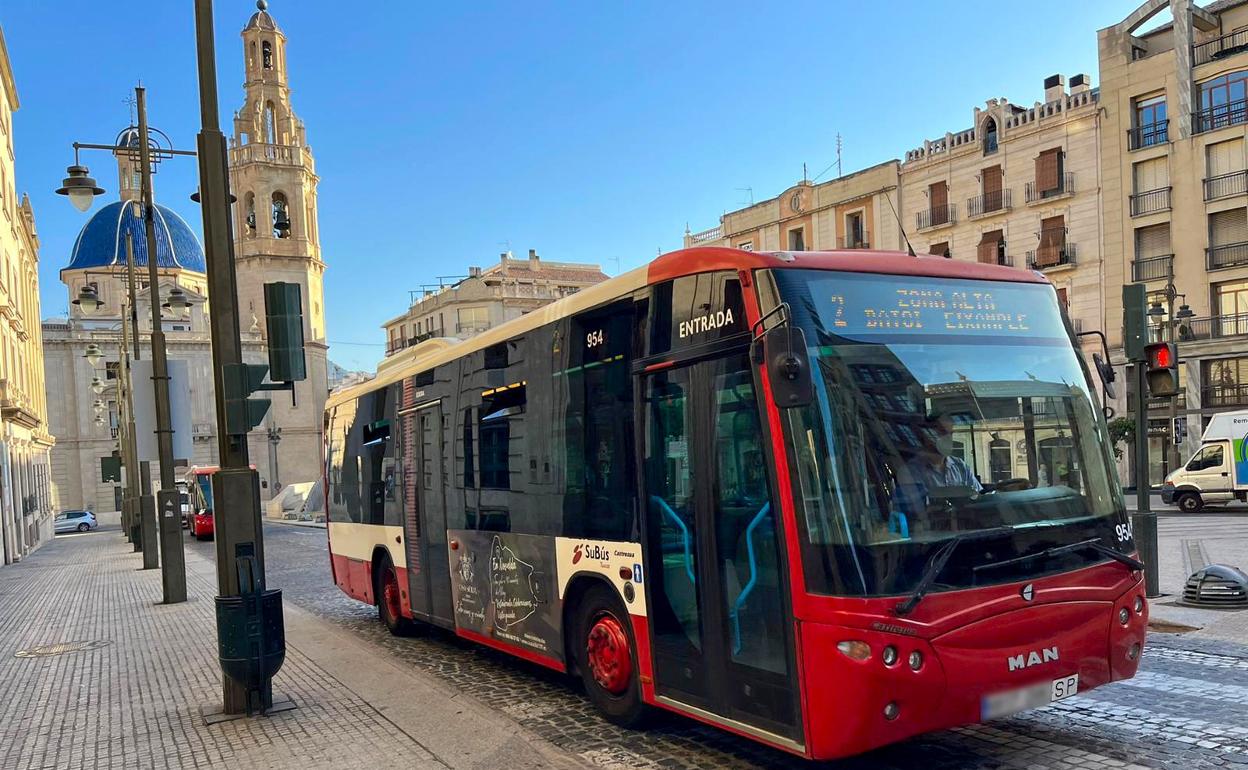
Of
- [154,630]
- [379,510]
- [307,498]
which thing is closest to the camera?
[379,510]

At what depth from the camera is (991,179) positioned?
143ft

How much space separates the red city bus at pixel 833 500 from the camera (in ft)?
16.0

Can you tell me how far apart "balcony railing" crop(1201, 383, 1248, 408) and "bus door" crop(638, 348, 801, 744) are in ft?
124

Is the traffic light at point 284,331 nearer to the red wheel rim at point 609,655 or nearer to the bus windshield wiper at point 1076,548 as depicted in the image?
the red wheel rim at point 609,655

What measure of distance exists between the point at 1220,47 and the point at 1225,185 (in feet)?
17.9

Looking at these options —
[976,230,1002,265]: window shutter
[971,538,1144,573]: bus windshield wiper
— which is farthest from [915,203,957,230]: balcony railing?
[971,538,1144,573]: bus windshield wiper

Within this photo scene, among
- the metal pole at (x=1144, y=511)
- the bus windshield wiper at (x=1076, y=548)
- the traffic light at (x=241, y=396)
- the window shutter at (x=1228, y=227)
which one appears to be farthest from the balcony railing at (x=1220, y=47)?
the traffic light at (x=241, y=396)

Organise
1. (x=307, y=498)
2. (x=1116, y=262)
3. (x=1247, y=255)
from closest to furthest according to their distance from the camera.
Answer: (x=1247, y=255) → (x=1116, y=262) → (x=307, y=498)

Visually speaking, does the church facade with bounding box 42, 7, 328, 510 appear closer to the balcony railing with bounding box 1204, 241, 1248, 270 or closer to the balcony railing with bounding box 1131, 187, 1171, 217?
the balcony railing with bounding box 1131, 187, 1171, 217

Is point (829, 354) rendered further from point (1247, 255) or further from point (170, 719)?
point (1247, 255)

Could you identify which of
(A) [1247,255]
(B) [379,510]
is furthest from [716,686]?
(A) [1247,255]

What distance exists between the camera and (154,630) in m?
12.6

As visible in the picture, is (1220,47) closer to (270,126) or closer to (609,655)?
(609,655)

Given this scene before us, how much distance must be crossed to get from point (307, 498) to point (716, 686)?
49.0m
